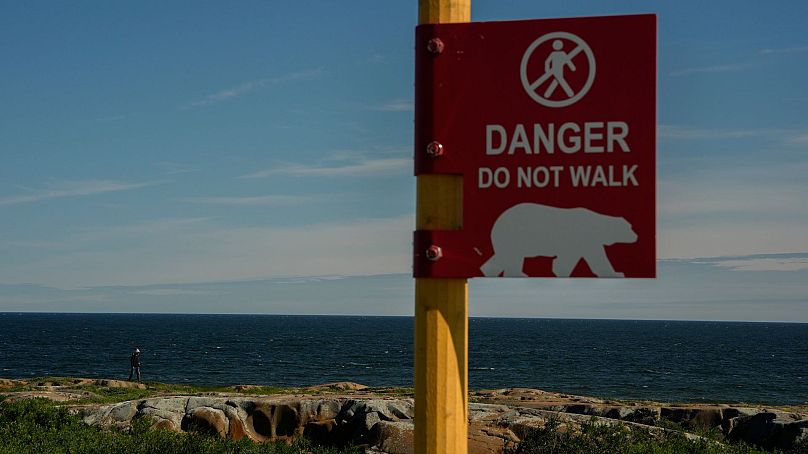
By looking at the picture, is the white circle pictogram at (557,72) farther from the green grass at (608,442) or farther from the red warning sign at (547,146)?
the green grass at (608,442)

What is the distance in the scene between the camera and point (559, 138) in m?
3.63

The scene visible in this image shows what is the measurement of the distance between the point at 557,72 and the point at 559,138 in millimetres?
283

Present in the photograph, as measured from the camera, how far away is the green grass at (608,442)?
421 inches

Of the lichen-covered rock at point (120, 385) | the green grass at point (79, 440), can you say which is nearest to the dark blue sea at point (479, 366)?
the lichen-covered rock at point (120, 385)

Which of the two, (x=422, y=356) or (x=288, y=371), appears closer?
(x=422, y=356)

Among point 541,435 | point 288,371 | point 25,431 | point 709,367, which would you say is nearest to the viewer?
point 25,431

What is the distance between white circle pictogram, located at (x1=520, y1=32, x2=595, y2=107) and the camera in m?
3.62

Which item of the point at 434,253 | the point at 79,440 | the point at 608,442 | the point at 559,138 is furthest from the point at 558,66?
the point at 608,442

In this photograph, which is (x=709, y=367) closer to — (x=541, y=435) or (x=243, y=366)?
(x=243, y=366)

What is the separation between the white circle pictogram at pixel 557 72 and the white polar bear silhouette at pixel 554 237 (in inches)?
18.2

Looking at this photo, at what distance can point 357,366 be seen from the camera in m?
72.7

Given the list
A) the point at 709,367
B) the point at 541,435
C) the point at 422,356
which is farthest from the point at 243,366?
the point at 422,356

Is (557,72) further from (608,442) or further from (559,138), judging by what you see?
(608,442)

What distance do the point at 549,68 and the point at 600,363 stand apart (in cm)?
8071
